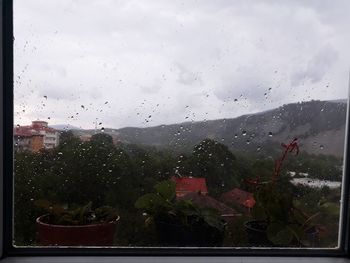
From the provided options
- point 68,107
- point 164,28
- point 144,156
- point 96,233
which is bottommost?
point 96,233

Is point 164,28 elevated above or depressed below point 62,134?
above

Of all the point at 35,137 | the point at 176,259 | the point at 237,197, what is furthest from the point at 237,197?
the point at 35,137

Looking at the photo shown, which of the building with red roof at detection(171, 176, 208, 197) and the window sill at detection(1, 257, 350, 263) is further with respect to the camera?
the building with red roof at detection(171, 176, 208, 197)

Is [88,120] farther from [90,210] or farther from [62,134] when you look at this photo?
[90,210]

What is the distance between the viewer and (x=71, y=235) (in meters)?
0.85

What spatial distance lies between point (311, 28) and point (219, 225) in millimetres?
485

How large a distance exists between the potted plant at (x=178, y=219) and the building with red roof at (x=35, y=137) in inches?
9.4

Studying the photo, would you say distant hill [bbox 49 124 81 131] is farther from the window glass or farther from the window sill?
the window sill

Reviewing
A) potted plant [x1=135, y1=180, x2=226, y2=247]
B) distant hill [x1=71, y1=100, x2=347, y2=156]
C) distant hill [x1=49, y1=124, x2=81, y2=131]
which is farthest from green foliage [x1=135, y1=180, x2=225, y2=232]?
distant hill [x1=49, y1=124, x2=81, y2=131]

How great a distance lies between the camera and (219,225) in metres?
0.88

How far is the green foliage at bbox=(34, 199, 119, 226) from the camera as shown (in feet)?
2.87

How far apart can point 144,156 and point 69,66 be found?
262 mm

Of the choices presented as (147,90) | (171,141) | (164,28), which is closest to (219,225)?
(171,141)

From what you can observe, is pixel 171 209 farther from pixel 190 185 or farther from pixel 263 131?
pixel 263 131
